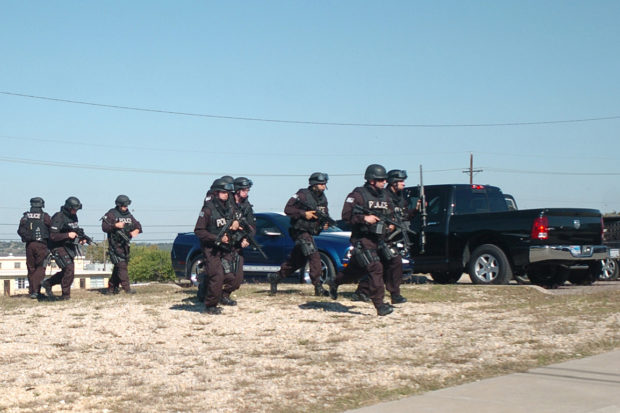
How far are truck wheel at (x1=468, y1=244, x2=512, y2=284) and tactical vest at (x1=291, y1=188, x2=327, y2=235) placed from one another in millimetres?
3688

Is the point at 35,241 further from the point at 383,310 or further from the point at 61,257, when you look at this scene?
the point at 383,310

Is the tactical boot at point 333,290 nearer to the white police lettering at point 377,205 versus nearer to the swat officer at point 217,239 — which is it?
the swat officer at point 217,239

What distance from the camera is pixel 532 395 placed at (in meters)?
6.26

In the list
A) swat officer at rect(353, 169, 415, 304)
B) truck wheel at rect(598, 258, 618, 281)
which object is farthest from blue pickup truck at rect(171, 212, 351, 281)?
truck wheel at rect(598, 258, 618, 281)

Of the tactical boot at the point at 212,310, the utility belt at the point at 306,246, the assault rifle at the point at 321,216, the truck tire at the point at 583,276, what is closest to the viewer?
the tactical boot at the point at 212,310

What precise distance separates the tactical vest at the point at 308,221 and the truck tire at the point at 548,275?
5.07 meters

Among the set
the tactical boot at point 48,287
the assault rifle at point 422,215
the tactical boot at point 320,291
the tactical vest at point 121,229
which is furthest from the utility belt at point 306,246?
the tactical boot at point 48,287

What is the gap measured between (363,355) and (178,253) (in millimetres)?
9378

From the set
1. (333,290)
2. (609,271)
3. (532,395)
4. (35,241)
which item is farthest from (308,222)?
(609,271)

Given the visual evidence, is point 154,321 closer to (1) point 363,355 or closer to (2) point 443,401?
(1) point 363,355

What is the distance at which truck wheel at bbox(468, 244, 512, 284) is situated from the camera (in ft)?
49.6

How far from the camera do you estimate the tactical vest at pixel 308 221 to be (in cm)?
1311

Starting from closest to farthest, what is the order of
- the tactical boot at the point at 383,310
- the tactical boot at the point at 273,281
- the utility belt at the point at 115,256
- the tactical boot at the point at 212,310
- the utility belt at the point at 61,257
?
1. the tactical boot at the point at 383,310
2. the tactical boot at the point at 212,310
3. the tactical boot at the point at 273,281
4. the utility belt at the point at 61,257
5. the utility belt at the point at 115,256

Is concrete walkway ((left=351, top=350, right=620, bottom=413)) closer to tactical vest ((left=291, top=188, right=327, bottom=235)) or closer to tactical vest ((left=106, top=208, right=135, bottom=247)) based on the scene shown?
tactical vest ((left=291, top=188, right=327, bottom=235))
